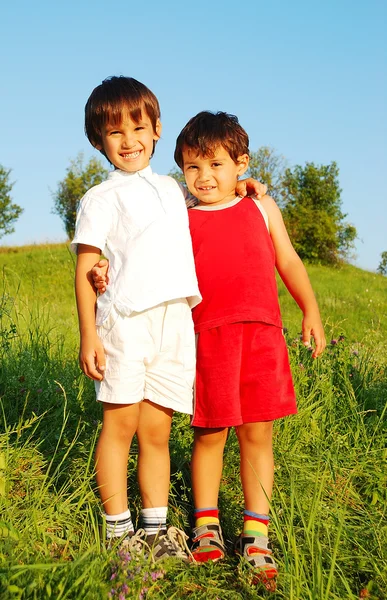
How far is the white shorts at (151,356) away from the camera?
2.40 meters

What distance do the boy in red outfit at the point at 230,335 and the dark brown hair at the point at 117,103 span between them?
23cm

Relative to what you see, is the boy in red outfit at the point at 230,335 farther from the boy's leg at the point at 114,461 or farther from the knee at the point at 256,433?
the boy's leg at the point at 114,461

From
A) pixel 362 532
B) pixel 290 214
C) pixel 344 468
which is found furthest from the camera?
pixel 290 214

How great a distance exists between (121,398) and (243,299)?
2.04 feet

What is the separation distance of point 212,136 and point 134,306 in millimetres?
789

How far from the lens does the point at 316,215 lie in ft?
116

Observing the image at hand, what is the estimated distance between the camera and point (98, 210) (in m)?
2.46

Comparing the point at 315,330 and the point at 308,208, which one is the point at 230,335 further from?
the point at 308,208

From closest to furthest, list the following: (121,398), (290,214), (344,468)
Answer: (121,398)
(344,468)
(290,214)

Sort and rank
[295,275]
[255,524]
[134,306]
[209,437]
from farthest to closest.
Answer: [295,275] → [209,437] → [255,524] → [134,306]

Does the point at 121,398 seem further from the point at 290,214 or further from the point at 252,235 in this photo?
the point at 290,214

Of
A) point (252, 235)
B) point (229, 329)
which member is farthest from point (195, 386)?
point (252, 235)

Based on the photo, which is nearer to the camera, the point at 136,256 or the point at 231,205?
the point at 136,256

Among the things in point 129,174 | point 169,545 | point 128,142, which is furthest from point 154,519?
point 128,142
